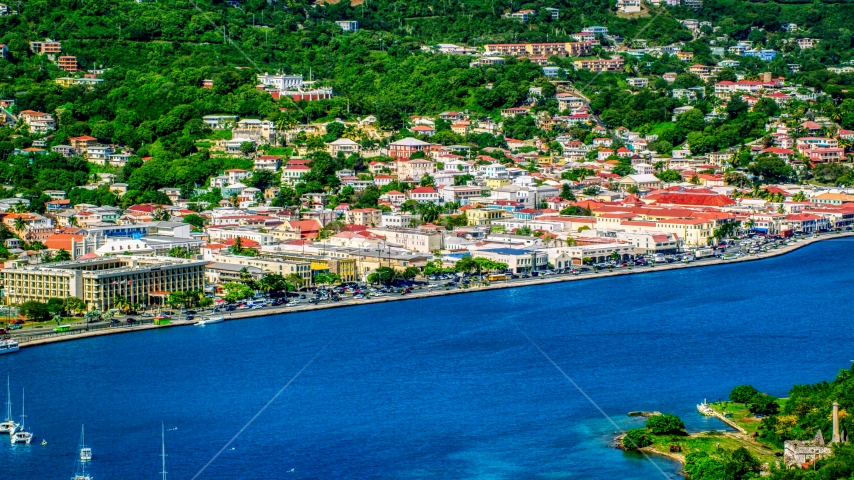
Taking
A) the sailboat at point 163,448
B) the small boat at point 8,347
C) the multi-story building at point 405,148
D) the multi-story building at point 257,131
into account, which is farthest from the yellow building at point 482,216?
the sailboat at point 163,448

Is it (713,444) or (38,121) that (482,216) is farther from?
(713,444)

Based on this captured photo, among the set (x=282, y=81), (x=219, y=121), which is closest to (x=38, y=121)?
(x=219, y=121)

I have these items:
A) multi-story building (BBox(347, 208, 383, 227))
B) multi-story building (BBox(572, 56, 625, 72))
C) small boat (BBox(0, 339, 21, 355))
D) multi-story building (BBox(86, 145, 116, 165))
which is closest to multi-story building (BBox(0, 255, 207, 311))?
small boat (BBox(0, 339, 21, 355))

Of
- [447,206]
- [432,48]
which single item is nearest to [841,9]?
[432,48]

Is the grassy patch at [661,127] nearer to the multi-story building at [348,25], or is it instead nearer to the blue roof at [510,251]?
the multi-story building at [348,25]

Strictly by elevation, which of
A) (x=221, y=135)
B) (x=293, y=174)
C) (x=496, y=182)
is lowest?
(x=496, y=182)

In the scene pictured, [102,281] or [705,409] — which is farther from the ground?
[102,281]
